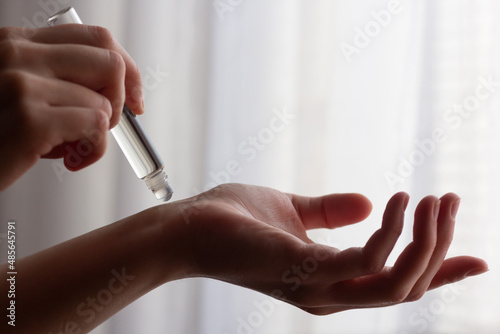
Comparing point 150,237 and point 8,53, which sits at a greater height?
point 8,53

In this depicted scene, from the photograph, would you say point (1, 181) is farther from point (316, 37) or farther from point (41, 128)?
point (316, 37)

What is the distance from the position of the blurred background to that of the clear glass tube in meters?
0.76

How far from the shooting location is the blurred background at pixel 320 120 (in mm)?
1347

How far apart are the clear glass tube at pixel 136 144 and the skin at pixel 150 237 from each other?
0.04m

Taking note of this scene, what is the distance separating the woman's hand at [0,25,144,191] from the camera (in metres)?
0.35

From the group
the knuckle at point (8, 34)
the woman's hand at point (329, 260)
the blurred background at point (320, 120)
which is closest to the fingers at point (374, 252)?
the woman's hand at point (329, 260)

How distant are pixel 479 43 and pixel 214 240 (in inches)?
47.5

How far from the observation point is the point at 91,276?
1.78 feet

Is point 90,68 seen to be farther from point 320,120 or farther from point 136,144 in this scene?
point 320,120

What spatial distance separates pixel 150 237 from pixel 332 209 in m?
0.22

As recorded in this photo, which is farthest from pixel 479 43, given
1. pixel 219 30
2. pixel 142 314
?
pixel 142 314

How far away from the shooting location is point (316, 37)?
141 cm

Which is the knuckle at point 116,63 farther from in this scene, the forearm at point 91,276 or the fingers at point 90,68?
the forearm at point 91,276

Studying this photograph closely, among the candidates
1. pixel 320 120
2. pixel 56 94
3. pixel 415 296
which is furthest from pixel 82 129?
pixel 320 120
